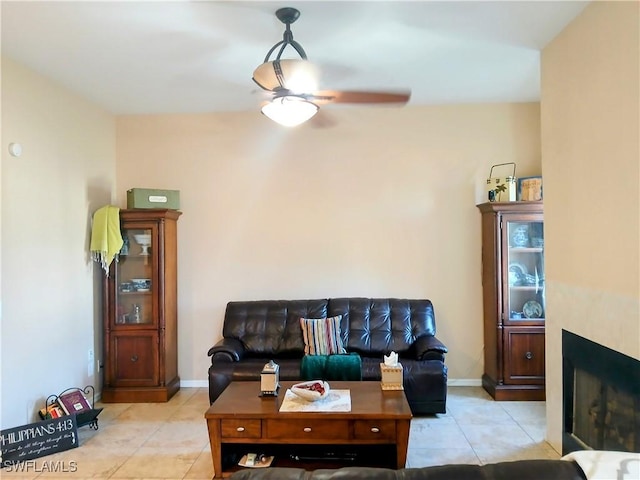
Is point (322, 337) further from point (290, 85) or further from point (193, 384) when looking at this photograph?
point (290, 85)

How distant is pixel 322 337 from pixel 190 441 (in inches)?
54.7

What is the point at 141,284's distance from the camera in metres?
4.29

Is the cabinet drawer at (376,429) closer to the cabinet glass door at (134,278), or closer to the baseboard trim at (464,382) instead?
the baseboard trim at (464,382)

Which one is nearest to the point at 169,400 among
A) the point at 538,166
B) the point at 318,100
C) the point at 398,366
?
the point at 398,366

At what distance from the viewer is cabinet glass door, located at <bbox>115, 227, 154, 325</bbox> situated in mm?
4262

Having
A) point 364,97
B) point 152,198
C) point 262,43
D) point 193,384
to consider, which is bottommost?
point 193,384

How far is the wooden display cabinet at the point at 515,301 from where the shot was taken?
403cm

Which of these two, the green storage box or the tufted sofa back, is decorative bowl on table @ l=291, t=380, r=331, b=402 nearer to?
the tufted sofa back

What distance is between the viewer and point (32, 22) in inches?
108

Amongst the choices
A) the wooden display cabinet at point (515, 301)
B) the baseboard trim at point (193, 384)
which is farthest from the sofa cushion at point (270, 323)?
the wooden display cabinet at point (515, 301)

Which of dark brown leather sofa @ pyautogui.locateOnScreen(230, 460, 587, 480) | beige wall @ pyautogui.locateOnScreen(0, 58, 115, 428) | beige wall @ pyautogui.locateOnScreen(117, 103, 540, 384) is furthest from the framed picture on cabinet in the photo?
beige wall @ pyautogui.locateOnScreen(0, 58, 115, 428)

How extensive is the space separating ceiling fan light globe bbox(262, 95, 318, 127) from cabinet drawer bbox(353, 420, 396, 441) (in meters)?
1.84

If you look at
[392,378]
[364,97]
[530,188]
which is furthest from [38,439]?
[530,188]

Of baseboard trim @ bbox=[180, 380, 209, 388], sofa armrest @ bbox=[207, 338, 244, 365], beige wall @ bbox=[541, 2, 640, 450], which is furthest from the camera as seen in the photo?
baseboard trim @ bbox=[180, 380, 209, 388]
